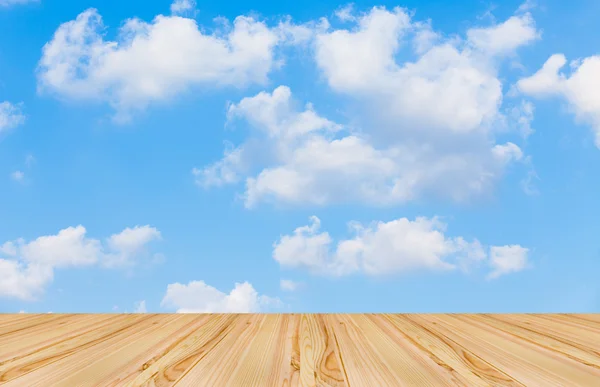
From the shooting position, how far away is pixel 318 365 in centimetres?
148

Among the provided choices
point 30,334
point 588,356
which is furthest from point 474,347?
point 30,334

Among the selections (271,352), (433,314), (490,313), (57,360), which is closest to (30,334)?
(57,360)

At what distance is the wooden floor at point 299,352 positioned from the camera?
1378mm

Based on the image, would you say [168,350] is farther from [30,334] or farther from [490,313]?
[490,313]

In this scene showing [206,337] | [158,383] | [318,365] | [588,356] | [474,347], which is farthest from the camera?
[206,337]

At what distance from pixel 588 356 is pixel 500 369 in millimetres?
480

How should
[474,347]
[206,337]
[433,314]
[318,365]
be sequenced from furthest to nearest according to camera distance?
[433,314] → [206,337] → [474,347] → [318,365]

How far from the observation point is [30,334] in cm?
226

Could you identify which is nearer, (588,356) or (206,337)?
(588,356)

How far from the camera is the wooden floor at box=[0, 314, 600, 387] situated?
1.38 metres

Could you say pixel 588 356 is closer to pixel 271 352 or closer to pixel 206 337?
pixel 271 352

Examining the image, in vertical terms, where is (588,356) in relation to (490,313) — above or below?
below

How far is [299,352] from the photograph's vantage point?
5.54ft

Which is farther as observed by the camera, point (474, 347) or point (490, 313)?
point (490, 313)
